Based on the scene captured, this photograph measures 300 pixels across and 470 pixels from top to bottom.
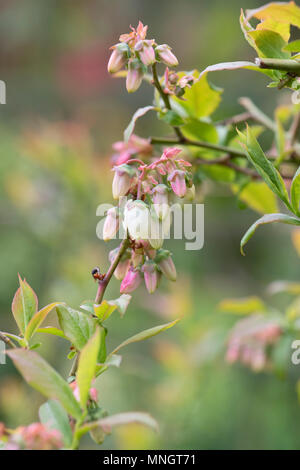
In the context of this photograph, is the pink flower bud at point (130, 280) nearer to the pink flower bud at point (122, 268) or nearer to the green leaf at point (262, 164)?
the pink flower bud at point (122, 268)

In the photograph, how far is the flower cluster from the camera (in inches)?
13.8

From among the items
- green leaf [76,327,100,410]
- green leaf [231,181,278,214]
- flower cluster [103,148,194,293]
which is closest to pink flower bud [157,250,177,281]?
flower cluster [103,148,194,293]

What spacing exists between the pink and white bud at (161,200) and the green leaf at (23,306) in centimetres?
10

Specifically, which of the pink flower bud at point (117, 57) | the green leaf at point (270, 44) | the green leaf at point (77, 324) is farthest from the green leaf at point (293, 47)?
the green leaf at point (77, 324)

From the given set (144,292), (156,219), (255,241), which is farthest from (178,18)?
(156,219)

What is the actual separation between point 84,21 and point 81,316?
306 cm

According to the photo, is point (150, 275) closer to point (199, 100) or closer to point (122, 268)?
point (122, 268)

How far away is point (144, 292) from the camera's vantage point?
62.0 inches

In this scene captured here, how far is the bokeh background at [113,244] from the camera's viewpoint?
1.15 meters

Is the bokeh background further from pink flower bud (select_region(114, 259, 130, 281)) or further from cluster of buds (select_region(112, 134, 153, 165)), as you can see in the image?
pink flower bud (select_region(114, 259, 130, 281))

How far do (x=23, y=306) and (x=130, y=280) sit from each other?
0.25 ft

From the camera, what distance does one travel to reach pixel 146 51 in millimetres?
389

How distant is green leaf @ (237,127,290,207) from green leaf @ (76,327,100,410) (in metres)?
0.15

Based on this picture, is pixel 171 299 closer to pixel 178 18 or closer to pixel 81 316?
pixel 81 316
